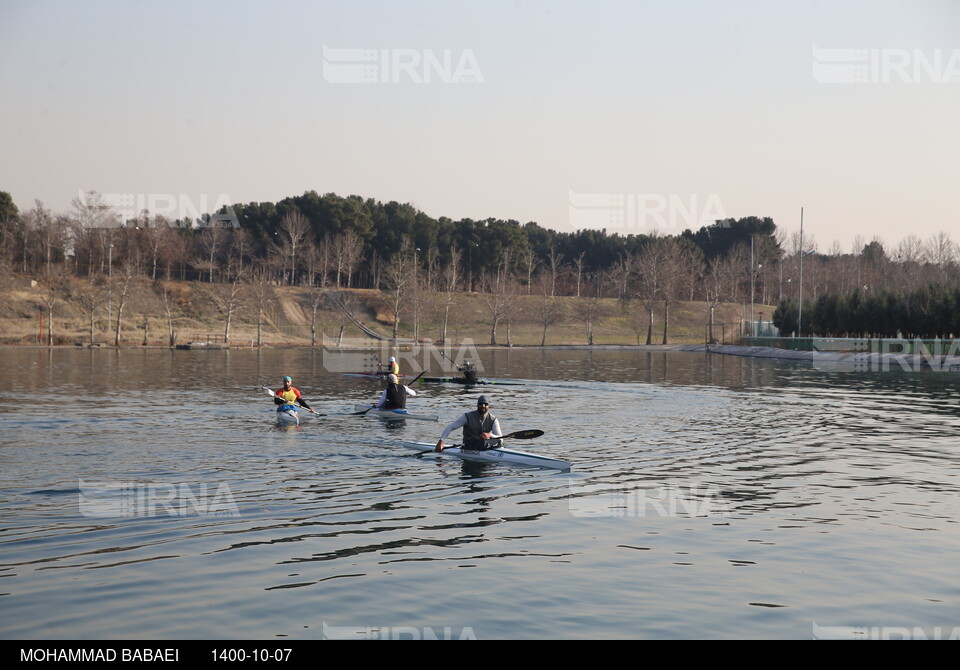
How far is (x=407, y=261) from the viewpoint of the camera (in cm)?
13175

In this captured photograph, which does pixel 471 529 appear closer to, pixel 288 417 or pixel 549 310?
pixel 288 417

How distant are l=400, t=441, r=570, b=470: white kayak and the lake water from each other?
0.92ft

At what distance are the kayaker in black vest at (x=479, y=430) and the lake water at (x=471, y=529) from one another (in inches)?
27.0

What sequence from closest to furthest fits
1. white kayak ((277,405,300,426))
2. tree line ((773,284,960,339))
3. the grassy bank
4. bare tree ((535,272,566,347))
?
white kayak ((277,405,300,426)) → tree line ((773,284,960,339)) → the grassy bank → bare tree ((535,272,566,347))

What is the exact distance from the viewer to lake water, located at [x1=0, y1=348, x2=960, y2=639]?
388 inches

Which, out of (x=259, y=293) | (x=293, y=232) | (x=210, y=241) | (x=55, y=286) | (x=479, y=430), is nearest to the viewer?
(x=479, y=430)

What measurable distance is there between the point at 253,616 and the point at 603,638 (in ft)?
13.0

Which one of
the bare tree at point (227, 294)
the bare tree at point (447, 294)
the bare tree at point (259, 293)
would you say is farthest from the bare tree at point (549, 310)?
the bare tree at point (227, 294)

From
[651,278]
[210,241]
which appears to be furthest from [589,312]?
[210,241]

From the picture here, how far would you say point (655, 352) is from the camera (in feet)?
330
